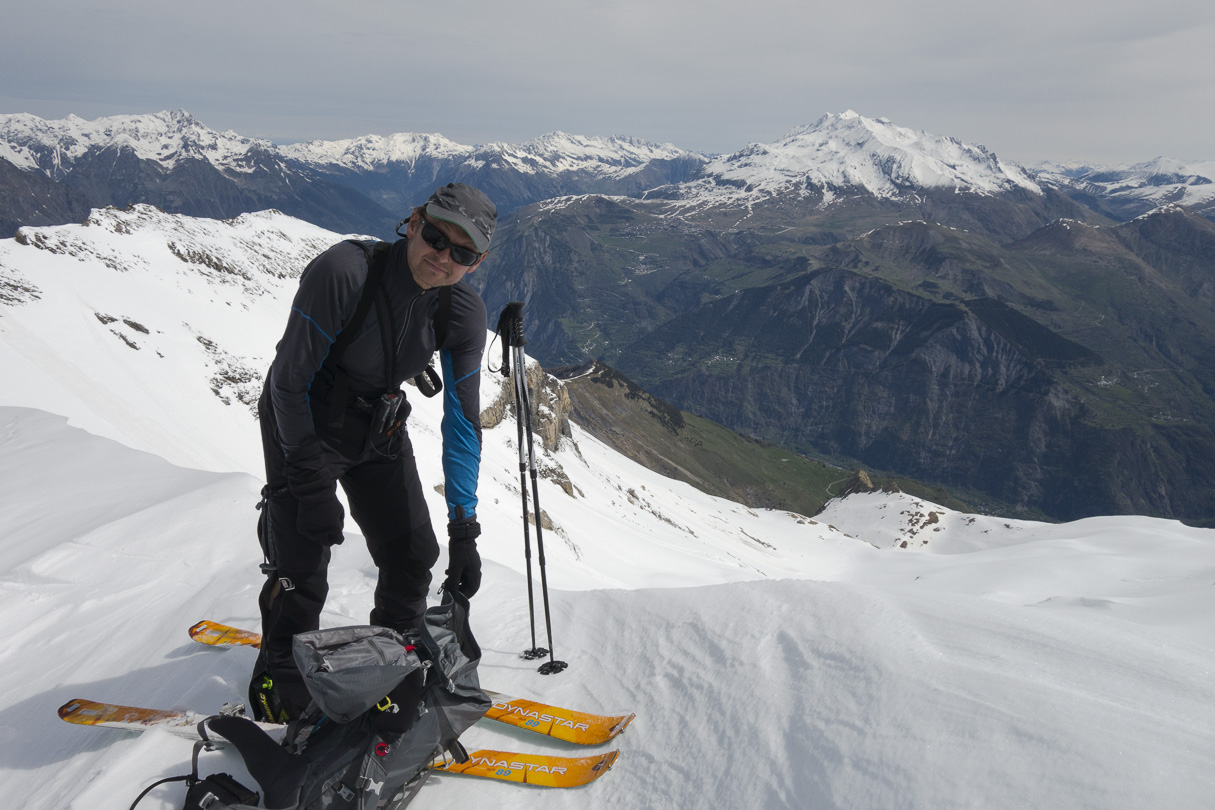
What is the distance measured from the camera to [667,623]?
6.85m

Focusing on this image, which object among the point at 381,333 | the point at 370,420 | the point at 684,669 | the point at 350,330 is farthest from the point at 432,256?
the point at 684,669

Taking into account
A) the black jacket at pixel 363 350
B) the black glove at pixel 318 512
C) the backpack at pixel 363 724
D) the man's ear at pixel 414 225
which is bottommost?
the backpack at pixel 363 724

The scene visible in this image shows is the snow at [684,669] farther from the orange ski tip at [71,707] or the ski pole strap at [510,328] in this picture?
the ski pole strap at [510,328]

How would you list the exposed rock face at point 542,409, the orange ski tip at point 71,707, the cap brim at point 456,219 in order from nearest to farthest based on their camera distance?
the cap brim at point 456,219
the orange ski tip at point 71,707
the exposed rock face at point 542,409

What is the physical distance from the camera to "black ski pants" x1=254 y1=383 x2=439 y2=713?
5406 millimetres

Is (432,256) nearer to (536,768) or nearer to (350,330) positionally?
(350,330)

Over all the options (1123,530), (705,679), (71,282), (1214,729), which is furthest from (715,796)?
(1123,530)

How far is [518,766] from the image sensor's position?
520 cm

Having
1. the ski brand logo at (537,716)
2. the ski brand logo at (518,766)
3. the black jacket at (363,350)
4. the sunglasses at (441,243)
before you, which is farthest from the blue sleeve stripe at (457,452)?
the ski brand logo at (518,766)

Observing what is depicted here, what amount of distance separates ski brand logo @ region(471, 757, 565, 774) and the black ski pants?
54.2 inches

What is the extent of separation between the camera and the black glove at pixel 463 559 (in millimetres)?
5730

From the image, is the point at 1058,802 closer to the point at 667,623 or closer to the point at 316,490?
the point at 667,623

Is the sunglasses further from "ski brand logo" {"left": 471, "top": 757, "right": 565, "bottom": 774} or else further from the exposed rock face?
the exposed rock face

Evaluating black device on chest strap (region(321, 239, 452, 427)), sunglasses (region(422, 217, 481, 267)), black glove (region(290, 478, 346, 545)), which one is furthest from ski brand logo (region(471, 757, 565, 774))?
sunglasses (region(422, 217, 481, 267))
